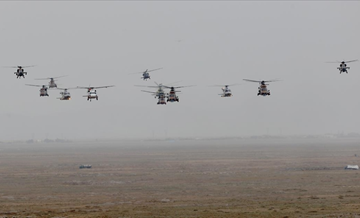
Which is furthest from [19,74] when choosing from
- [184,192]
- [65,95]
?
[184,192]

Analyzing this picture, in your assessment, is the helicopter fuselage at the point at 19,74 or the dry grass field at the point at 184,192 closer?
the helicopter fuselage at the point at 19,74

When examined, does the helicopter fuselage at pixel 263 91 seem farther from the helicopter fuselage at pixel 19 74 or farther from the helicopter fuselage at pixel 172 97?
the helicopter fuselage at pixel 19 74

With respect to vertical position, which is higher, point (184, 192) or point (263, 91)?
point (263, 91)

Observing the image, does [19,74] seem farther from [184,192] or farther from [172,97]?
[184,192]

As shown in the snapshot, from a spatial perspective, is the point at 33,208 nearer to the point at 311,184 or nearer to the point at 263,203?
the point at 263,203

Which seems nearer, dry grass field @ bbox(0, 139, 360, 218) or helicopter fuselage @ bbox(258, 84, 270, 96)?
helicopter fuselage @ bbox(258, 84, 270, 96)

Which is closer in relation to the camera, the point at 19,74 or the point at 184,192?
the point at 19,74

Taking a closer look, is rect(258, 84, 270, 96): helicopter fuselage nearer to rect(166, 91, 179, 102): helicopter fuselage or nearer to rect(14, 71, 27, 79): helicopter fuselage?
rect(166, 91, 179, 102): helicopter fuselage

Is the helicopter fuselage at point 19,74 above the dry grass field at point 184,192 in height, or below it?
above

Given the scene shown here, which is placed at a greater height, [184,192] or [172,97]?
[172,97]

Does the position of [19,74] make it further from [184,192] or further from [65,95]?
[184,192]

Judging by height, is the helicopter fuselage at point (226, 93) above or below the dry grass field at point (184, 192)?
above

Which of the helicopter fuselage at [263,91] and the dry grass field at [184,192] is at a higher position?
the helicopter fuselage at [263,91]

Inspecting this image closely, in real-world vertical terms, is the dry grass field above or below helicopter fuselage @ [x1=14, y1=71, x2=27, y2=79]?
below
